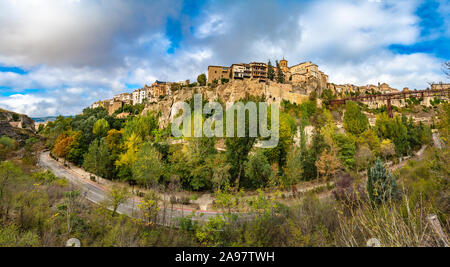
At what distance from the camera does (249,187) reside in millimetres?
19922

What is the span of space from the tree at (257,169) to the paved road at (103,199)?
574 centimetres

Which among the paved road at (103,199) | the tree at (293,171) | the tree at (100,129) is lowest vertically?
the paved road at (103,199)

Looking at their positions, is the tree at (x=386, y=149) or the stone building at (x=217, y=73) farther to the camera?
the stone building at (x=217, y=73)

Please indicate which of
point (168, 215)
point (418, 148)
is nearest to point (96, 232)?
point (168, 215)

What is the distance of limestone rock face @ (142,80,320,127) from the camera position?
137 ft

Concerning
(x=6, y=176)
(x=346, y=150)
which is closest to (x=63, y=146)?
(x=6, y=176)

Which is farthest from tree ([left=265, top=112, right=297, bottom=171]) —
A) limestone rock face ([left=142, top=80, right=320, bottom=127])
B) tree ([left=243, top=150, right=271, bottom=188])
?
limestone rock face ([left=142, top=80, right=320, bottom=127])

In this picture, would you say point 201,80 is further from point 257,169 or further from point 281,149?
point 257,169

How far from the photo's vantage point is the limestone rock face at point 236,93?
4167cm

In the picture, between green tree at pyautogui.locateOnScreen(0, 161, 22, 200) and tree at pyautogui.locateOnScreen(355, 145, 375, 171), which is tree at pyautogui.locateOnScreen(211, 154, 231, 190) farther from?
tree at pyautogui.locateOnScreen(355, 145, 375, 171)

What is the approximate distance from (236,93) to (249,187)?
2665 cm

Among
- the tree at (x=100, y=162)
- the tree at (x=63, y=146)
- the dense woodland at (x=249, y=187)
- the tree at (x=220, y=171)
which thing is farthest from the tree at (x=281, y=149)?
the tree at (x=63, y=146)

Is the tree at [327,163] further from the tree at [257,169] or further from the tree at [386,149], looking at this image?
the tree at [386,149]
